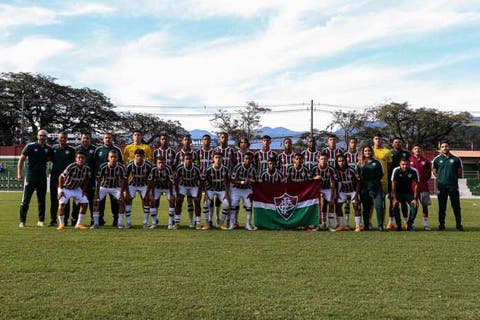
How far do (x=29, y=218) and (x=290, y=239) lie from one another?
7.10 metres

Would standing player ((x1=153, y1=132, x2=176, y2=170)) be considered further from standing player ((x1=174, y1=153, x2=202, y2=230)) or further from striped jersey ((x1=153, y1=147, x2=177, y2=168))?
standing player ((x1=174, y1=153, x2=202, y2=230))

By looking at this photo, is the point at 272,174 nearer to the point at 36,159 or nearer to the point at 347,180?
the point at 347,180

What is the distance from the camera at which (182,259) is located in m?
6.45

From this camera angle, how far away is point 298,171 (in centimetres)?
1013

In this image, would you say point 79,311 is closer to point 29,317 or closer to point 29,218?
point 29,317

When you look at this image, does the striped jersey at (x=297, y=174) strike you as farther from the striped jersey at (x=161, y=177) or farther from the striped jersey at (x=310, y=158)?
the striped jersey at (x=161, y=177)

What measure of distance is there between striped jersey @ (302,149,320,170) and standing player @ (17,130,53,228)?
5.84 meters

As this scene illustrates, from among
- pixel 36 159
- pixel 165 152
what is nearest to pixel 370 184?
pixel 165 152

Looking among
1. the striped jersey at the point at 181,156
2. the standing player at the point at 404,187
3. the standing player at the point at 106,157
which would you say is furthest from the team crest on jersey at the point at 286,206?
the standing player at the point at 106,157

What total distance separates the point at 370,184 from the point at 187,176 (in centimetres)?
401

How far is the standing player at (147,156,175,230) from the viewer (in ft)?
32.4

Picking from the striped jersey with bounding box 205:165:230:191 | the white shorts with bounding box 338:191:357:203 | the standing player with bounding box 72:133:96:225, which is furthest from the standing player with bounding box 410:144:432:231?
the standing player with bounding box 72:133:96:225

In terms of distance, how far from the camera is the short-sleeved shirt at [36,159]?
998 centimetres

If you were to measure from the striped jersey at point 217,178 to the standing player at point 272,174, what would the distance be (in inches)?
32.2
